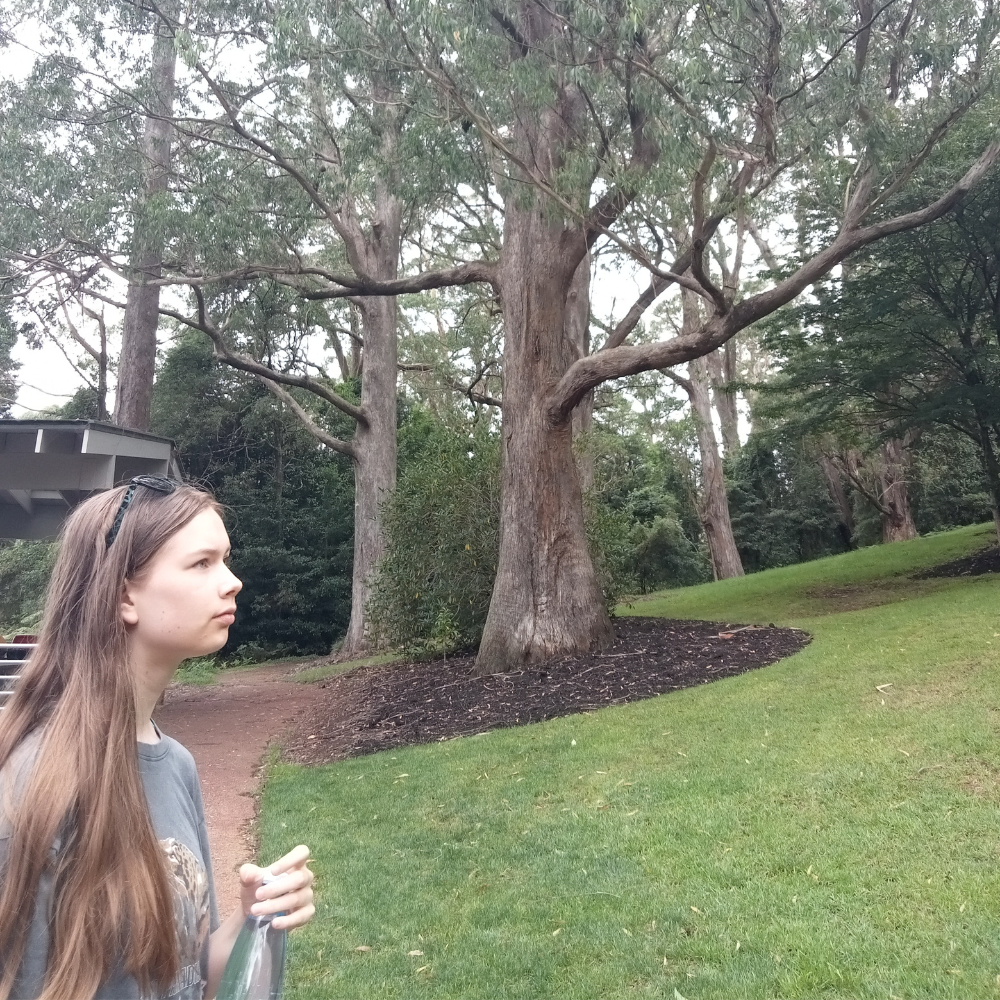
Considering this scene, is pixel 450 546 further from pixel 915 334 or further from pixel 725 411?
pixel 725 411

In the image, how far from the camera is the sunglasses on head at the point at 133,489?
55.2 inches

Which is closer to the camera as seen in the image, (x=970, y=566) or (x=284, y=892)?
(x=284, y=892)

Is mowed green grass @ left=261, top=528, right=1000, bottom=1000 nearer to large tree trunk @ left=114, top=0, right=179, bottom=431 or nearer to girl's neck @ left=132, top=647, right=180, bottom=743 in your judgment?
girl's neck @ left=132, top=647, right=180, bottom=743

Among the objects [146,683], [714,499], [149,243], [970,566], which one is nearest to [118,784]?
[146,683]

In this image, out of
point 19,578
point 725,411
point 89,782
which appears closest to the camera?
point 89,782

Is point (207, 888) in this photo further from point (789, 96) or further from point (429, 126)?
point (429, 126)

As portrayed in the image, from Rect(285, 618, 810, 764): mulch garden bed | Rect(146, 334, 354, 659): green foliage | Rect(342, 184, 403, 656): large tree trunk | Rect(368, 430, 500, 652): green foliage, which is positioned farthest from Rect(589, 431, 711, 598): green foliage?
Rect(285, 618, 810, 764): mulch garden bed

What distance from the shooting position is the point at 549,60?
345 inches

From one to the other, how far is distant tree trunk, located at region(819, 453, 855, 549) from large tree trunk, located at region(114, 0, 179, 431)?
70.1 feet

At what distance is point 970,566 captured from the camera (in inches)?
577

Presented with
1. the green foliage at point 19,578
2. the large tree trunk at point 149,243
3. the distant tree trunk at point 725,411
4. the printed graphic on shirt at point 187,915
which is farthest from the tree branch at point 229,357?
the distant tree trunk at point 725,411

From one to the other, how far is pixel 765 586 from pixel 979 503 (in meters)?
13.8

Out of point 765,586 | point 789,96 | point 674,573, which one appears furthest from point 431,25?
point 674,573

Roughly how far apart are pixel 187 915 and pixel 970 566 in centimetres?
1566
